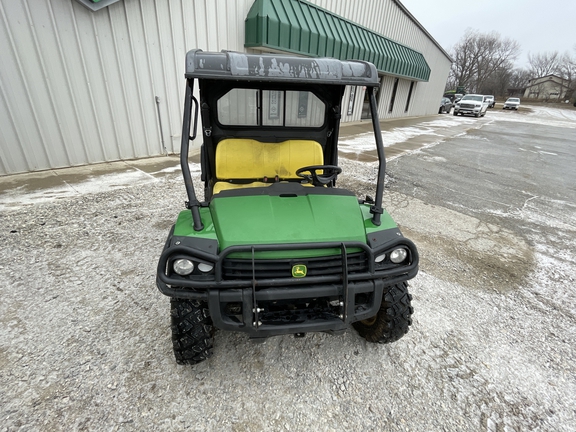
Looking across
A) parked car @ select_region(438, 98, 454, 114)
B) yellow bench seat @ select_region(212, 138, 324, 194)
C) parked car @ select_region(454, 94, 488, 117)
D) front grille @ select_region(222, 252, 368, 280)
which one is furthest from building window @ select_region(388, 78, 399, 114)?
front grille @ select_region(222, 252, 368, 280)

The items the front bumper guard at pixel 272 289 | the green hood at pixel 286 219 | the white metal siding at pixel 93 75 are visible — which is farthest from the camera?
the white metal siding at pixel 93 75

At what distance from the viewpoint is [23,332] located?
2.15m

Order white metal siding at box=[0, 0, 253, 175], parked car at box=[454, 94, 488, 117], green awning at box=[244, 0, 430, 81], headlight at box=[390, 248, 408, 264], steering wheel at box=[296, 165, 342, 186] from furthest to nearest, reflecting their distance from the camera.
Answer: parked car at box=[454, 94, 488, 117]
green awning at box=[244, 0, 430, 81]
white metal siding at box=[0, 0, 253, 175]
steering wheel at box=[296, 165, 342, 186]
headlight at box=[390, 248, 408, 264]

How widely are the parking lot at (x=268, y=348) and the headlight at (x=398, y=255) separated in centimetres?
79

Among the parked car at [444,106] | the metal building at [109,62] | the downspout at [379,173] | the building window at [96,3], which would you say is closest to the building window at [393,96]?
the metal building at [109,62]

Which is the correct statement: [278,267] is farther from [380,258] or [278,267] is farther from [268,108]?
[268,108]

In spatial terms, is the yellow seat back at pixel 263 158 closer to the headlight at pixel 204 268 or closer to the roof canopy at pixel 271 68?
the roof canopy at pixel 271 68

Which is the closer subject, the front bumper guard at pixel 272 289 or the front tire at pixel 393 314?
the front bumper guard at pixel 272 289

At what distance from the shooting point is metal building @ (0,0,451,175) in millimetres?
4855

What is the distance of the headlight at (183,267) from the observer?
161 centimetres

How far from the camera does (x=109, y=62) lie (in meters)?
5.68

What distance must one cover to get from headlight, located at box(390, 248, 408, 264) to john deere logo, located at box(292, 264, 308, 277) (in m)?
0.56

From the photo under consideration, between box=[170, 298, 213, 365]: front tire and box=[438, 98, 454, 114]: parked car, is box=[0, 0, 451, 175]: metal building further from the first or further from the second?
box=[438, 98, 454, 114]: parked car

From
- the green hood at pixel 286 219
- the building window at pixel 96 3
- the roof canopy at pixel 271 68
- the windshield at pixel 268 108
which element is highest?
the building window at pixel 96 3
